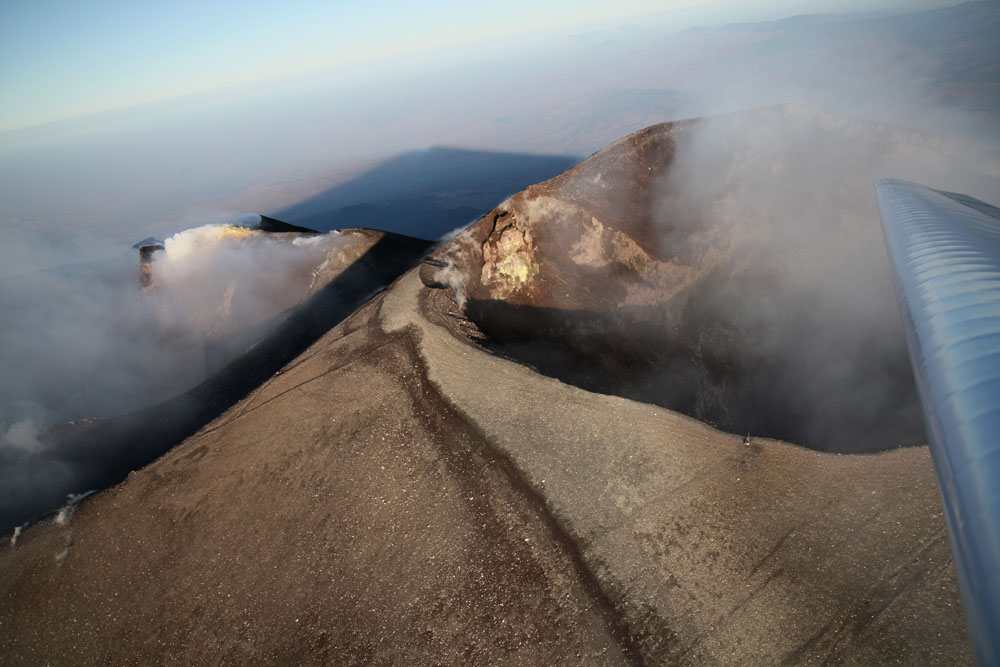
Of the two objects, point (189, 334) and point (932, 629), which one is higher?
point (189, 334)

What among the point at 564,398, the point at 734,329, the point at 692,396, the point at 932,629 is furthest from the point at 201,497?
the point at 734,329

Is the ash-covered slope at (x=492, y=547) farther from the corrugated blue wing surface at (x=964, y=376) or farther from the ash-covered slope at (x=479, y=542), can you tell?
the corrugated blue wing surface at (x=964, y=376)

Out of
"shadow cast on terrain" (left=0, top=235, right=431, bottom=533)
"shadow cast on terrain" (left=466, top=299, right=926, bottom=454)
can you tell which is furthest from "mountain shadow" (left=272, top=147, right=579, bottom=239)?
"shadow cast on terrain" (left=466, top=299, right=926, bottom=454)

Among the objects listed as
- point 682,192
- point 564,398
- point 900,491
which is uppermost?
point 682,192

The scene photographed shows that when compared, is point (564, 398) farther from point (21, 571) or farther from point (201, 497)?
point (21, 571)

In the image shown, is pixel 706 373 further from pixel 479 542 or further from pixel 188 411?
pixel 188 411

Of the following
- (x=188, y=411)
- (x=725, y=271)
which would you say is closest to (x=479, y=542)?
(x=188, y=411)

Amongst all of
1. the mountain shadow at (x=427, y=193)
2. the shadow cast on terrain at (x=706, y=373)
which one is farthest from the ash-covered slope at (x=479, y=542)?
the mountain shadow at (x=427, y=193)

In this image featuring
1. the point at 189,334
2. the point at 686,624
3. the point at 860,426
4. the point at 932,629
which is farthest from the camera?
the point at 189,334
